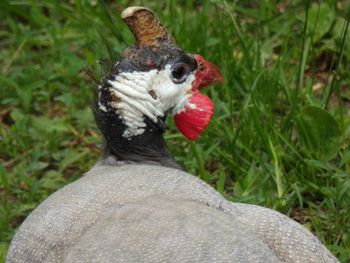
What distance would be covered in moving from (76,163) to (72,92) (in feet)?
2.04

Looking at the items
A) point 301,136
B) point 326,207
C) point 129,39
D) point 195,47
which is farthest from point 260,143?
point 129,39

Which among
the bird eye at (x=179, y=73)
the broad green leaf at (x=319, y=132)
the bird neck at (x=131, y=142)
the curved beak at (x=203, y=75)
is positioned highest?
the bird eye at (x=179, y=73)

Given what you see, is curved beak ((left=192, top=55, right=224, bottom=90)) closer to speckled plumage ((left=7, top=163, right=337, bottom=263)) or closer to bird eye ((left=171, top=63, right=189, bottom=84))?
bird eye ((left=171, top=63, right=189, bottom=84))

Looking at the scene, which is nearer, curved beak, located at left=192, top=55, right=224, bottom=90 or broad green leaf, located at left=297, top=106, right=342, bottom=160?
curved beak, located at left=192, top=55, right=224, bottom=90

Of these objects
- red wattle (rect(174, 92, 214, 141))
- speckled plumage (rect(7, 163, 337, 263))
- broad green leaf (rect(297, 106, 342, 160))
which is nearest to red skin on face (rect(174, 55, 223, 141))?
red wattle (rect(174, 92, 214, 141))

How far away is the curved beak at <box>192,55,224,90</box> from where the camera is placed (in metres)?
3.18

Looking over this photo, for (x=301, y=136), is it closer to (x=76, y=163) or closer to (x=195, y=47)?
(x=195, y=47)

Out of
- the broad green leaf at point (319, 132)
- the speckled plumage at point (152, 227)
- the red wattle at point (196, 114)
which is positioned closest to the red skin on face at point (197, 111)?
the red wattle at point (196, 114)

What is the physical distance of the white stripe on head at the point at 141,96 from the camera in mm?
2982

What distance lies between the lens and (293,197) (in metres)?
3.61

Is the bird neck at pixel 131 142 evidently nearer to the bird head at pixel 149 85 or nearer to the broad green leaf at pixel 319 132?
the bird head at pixel 149 85

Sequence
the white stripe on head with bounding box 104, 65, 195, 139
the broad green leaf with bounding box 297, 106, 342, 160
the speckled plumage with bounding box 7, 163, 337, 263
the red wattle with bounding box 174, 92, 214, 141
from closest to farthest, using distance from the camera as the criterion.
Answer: the speckled plumage with bounding box 7, 163, 337, 263 → the white stripe on head with bounding box 104, 65, 195, 139 → the red wattle with bounding box 174, 92, 214, 141 → the broad green leaf with bounding box 297, 106, 342, 160

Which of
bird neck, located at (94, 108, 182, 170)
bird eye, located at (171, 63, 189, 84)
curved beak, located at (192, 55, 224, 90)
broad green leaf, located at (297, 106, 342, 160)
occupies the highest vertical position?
bird eye, located at (171, 63, 189, 84)

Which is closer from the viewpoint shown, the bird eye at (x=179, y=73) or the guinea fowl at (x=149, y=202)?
the guinea fowl at (x=149, y=202)
